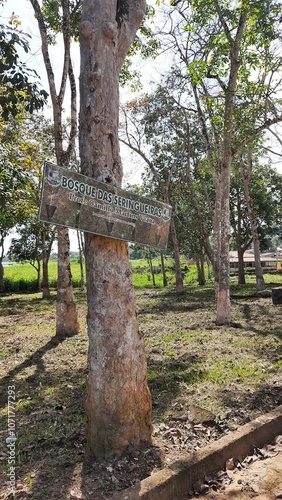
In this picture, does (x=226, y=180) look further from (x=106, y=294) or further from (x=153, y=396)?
(x=106, y=294)

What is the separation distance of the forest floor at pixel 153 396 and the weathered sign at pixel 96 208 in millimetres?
1910

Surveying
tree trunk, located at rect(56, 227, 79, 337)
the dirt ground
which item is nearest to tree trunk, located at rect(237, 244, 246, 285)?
tree trunk, located at rect(56, 227, 79, 337)

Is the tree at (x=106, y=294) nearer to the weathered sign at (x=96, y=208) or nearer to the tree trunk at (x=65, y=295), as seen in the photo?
the weathered sign at (x=96, y=208)

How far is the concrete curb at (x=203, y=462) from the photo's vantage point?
280 centimetres

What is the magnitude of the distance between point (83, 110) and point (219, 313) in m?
7.32

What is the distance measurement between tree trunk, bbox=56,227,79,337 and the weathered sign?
5545 millimetres

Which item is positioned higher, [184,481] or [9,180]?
[9,180]

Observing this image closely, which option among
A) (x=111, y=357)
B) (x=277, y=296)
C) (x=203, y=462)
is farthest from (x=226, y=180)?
(x=203, y=462)

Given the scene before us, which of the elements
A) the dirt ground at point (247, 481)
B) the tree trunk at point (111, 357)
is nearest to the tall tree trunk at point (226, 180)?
the dirt ground at point (247, 481)

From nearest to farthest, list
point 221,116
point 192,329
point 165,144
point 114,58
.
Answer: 1. point 114,58
2. point 192,329
3. point 221,116
4. point 165,144

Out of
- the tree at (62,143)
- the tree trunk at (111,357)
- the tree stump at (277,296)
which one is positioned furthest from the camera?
the tree stump at (277,296)

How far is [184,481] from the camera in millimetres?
3008

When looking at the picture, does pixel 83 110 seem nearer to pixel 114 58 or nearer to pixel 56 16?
pixel 114 58

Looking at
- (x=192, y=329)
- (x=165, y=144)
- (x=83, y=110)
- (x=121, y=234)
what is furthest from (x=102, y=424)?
(x=165, y=144)
